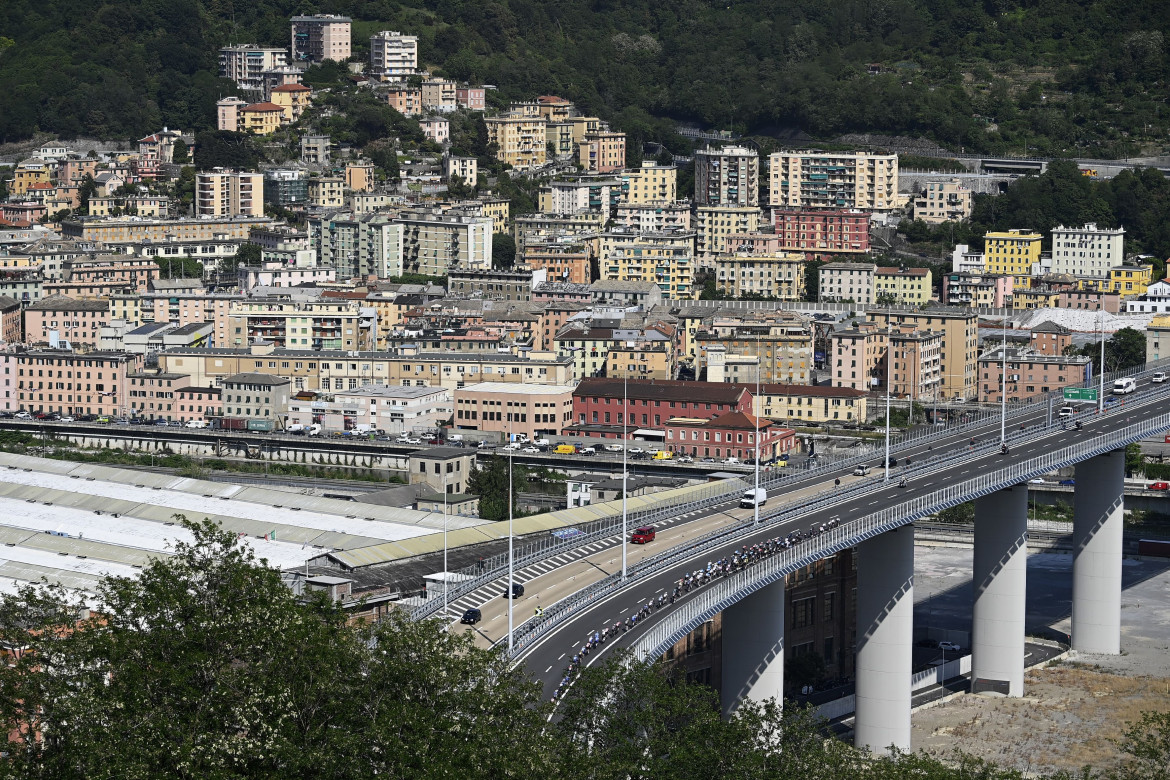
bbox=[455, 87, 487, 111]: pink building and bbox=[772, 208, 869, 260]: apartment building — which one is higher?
bbox=[455, 87, 487, 111]: pink building

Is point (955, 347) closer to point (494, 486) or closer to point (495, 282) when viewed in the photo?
point (495, 282)

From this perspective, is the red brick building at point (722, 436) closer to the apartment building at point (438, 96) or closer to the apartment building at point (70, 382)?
the apartment building at point (70, 382)

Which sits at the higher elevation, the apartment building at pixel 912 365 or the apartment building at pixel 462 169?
the apartment building at pixel 462 169

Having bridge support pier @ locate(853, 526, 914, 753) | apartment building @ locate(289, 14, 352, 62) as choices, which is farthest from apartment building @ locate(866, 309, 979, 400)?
apartment building @ locate(289, 14, 352, 62)

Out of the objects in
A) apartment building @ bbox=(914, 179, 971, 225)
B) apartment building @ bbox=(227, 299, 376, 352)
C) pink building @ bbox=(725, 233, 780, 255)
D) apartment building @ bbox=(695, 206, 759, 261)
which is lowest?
apartment building @ bbox=(227, 299, 376, 352)

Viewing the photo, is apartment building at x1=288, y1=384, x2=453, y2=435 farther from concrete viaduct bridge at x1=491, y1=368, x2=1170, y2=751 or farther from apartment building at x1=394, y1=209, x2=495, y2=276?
concrete viaduct bridge at x1=491, y1=368, x2=1170, y2=751

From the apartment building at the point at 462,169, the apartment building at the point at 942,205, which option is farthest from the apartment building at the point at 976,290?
the apartment building at the point at 462,169

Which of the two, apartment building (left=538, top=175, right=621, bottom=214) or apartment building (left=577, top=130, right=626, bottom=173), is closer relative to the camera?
apartment building (left=538, top=175, right=621, bottom=214)
